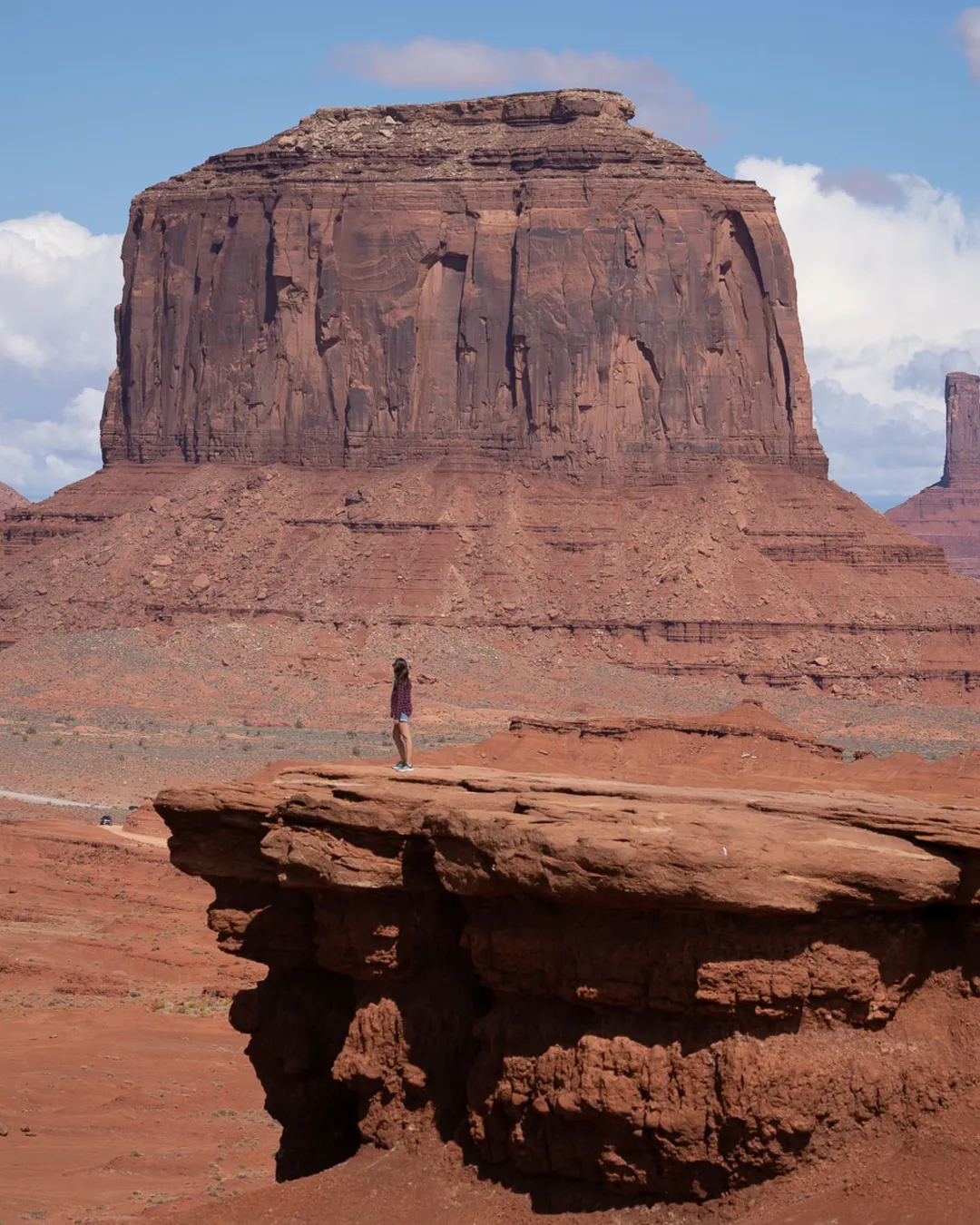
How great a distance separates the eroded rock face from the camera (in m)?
104

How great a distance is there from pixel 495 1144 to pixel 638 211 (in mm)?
92627

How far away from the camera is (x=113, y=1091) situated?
22.5m

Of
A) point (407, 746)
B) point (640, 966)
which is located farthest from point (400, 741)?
point (640, 966)

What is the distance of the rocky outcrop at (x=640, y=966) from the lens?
42.2 feet

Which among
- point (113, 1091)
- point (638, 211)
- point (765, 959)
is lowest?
point (113, 1091)

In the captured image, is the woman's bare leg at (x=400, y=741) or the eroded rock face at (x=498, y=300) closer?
the woman's bare leg at (x=400, y=741)

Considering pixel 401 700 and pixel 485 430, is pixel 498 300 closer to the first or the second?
pixel 485 430

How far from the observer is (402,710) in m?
18.3

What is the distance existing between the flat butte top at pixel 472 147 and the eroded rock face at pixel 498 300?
0.11 meters

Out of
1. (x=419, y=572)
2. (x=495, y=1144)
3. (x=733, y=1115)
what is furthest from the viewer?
(x=419, y=572)

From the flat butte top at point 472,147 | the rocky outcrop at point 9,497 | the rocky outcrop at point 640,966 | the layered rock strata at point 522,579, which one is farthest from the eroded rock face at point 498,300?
the rocky outcrop at point 640,966

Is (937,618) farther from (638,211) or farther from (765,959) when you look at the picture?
(765,959)

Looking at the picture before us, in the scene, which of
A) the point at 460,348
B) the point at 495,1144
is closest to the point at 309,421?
the point at 460,348

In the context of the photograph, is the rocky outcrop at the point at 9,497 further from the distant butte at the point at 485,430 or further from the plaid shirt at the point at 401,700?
the plaid shirt at the point at 401,700
